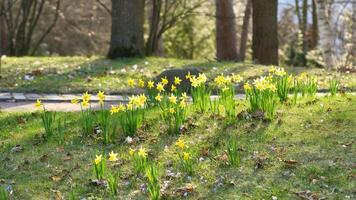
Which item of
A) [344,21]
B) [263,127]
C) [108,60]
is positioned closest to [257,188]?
[263,127]

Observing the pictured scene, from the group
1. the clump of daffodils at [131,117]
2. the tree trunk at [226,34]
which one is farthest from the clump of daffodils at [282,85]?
the tree trunk at [226,34]

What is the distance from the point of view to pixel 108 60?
12.9 m

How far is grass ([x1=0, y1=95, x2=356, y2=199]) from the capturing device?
18.0ft

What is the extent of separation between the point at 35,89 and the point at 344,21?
1781 cm

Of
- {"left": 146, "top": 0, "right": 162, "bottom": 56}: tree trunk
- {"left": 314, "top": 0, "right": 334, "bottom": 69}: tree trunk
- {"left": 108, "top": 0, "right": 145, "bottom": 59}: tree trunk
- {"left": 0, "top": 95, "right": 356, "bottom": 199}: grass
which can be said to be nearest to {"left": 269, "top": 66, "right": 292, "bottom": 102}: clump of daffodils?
{"left": 0, "top": 95, "right": 356, "bottom": 199}: grass

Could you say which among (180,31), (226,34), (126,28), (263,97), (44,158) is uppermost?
(180,31)

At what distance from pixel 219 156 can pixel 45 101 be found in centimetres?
404

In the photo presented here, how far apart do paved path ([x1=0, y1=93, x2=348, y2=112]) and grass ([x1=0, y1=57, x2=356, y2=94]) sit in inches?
17.3

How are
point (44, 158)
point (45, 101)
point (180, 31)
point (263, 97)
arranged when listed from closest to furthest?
point (44, 158) → point (263, 97) → point (45, 101) → point (180, 31)

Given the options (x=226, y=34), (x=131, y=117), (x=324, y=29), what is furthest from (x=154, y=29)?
(x=131, y=117)

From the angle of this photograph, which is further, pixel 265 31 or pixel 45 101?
pixel 265 31

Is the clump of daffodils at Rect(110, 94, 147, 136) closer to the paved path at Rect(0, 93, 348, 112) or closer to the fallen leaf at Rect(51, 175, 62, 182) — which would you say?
the fallen leaf at Rect(51, 175, 62, 182)

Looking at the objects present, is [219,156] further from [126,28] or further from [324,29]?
[324,29]

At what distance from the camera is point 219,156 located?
6.09 meters
